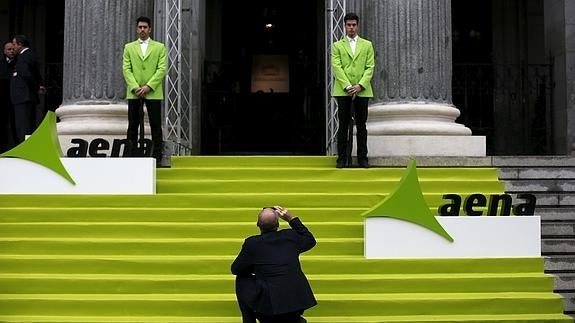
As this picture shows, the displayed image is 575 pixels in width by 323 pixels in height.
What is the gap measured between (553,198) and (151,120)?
212 inches

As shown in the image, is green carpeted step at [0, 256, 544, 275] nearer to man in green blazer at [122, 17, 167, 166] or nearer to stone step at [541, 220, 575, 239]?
stone step at [541, 220, 575, 239]

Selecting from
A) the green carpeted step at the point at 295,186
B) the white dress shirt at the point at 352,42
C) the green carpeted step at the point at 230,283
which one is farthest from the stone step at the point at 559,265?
the white dress shirt at the point at 352,42

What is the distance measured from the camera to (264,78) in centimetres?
1772

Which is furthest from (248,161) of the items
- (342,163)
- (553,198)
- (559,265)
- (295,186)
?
(559,265)

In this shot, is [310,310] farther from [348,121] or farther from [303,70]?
[303,70]

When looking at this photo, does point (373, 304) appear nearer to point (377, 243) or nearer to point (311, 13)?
point (377, 243)

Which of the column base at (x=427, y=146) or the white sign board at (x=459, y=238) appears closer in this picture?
the white sign board at (x=459, y=238)

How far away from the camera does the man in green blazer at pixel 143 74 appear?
9766 millimetres

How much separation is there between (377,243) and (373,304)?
0.85 m

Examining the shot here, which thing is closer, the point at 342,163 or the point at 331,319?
the point at 331,319

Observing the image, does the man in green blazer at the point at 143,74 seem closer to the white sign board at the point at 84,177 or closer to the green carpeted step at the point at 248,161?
the green carpeted step at the point at 248,161

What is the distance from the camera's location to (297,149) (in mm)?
15633

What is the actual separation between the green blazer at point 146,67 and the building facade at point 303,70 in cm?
136

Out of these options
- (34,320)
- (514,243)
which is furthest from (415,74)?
(34,320)
